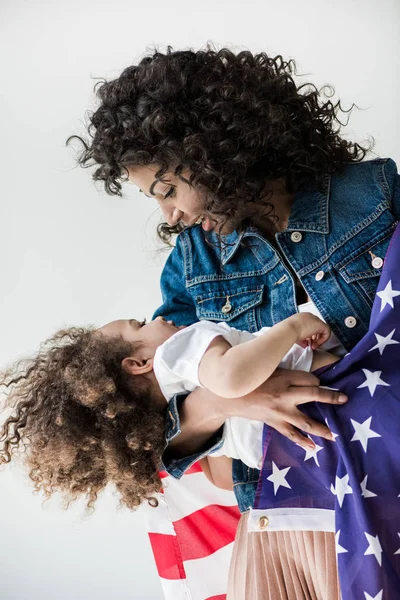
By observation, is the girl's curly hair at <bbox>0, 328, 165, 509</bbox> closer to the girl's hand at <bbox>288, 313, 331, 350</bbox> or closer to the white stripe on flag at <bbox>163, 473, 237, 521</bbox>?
the white stripe on flag at <bbox>163, 473, 237, 521</bbox>

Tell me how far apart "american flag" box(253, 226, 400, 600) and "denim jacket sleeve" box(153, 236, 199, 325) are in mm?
431

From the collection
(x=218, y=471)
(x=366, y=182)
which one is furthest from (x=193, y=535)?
(x=366, y=182)

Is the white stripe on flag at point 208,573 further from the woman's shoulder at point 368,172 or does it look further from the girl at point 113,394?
the woman's shoulder at point 368,172

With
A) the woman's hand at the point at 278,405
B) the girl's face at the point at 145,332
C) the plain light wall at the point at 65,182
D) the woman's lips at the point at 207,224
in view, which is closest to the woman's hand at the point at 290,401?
the woman's hand at the point at 278,405

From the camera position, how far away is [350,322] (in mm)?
1480

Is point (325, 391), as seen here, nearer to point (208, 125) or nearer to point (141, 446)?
point (141, 446)

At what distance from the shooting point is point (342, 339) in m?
1.49

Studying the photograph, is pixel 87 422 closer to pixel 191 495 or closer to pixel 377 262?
pixel 191 495

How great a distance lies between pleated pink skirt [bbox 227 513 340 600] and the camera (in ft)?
4.52

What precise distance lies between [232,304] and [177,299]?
0.17m

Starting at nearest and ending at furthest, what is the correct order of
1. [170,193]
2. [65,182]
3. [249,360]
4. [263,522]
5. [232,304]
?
[249,360], [263,522], [170,193], [232,304], [65,182]

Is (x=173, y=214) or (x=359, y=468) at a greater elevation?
(x=173, y=214)

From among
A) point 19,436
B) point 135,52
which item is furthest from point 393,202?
point 135,52

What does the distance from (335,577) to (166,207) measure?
2.38 feet
